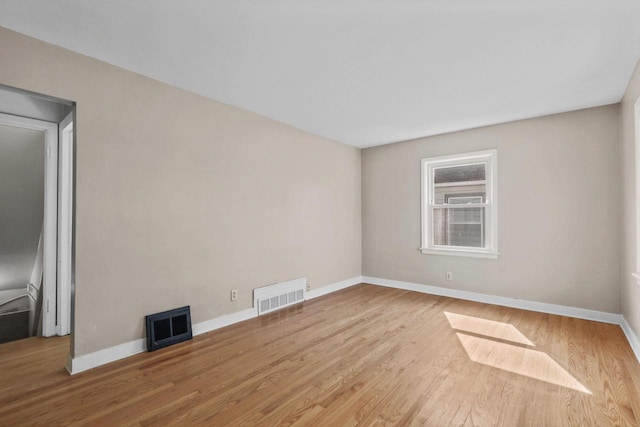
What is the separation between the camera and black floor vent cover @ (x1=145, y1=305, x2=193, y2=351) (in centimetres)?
278

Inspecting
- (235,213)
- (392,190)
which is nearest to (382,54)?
(235,213)

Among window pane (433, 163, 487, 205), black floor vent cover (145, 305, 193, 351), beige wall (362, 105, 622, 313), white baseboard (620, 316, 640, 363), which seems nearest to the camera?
white baseboard (620, 316, 640, 363)

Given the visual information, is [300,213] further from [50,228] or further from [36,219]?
[36,219]

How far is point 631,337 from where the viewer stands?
2.89 metres

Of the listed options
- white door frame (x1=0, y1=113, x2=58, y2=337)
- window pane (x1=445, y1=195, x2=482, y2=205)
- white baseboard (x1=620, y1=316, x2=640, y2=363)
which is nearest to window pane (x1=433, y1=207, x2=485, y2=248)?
window pane (x1=445, y1=195, x2=482, y2=205)

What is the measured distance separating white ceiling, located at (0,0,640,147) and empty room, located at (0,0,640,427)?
0.02m

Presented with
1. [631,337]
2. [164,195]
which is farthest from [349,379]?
[631,337]

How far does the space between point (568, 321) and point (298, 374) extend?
3331 mm

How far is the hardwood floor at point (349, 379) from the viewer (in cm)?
189

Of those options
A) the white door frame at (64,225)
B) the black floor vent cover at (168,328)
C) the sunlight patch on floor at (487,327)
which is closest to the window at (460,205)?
the sunlight patch on floor at (487,327)

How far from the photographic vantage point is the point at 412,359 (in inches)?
104

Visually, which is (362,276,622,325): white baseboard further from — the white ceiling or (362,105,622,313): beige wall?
the white ceiling

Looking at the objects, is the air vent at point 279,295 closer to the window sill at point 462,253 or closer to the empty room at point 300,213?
the empty room at point 300,213

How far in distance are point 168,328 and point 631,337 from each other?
4.49m
